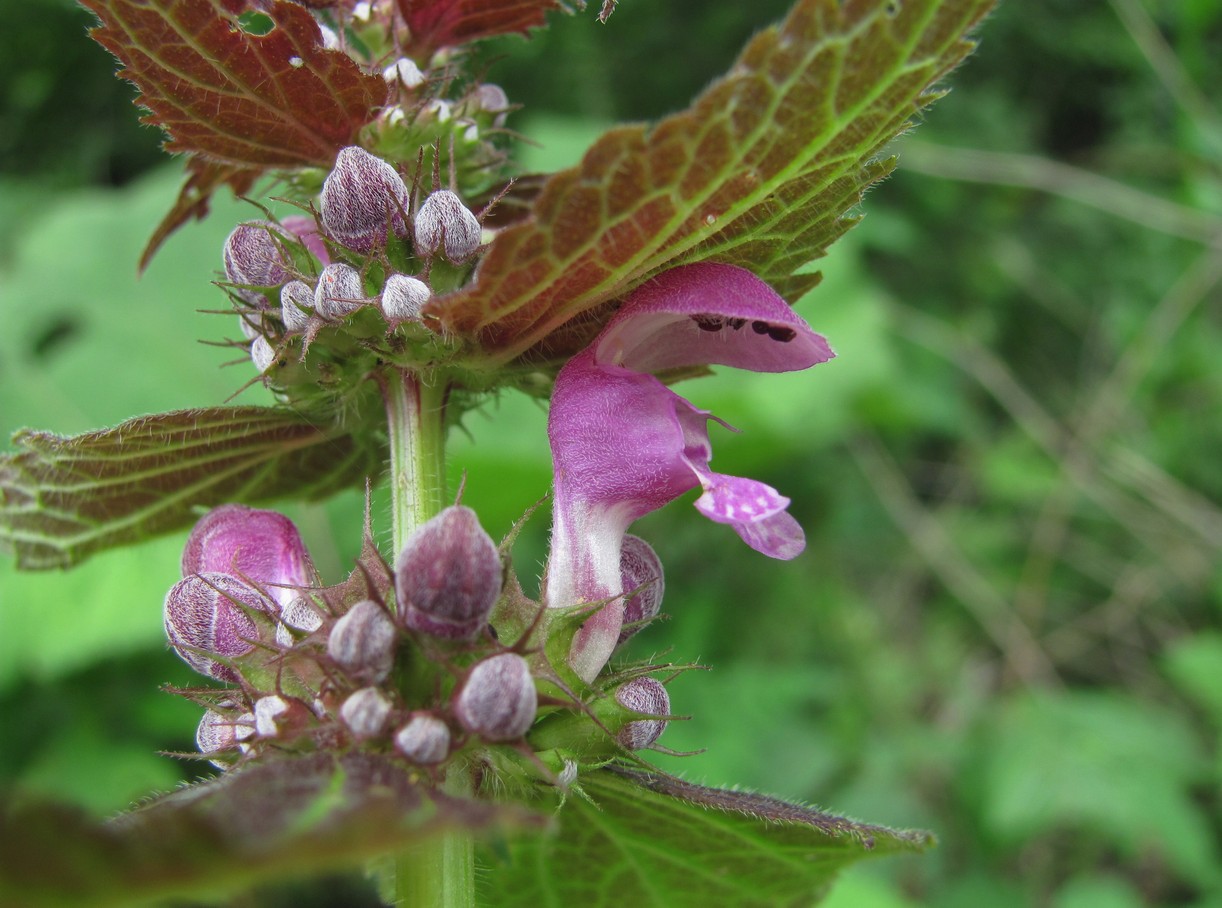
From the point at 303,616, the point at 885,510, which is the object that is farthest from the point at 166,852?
the point at 885,510

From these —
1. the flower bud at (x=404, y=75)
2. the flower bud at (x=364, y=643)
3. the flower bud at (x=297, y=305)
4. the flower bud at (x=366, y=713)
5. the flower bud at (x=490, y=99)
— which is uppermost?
the flower bud at (x=404, y=75)

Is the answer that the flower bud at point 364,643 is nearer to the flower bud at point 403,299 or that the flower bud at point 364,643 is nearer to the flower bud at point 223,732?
the flower bud at point 223,732

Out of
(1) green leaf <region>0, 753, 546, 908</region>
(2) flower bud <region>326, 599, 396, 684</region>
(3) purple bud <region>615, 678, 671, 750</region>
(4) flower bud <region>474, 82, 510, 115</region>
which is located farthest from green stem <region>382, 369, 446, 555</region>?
(1) green leaf <region>0, 753, 546, 908</region>

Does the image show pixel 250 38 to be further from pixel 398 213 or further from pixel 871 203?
pixel 871 203

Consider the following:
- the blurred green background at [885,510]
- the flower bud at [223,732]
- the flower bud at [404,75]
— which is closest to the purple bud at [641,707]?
the flower bud at [223,732]

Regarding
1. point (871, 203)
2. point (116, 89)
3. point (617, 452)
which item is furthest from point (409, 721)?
point (116, 89)

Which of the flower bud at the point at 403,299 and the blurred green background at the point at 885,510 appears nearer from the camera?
the flower bud at the point at 403,299

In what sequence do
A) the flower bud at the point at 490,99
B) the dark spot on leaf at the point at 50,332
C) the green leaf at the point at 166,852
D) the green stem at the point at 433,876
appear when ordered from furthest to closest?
the dark spot on leaf at the point at 50,332 < the flower bud at the point at 490,99 < the green stem at the point at 433,876 < the green leaf at the point at 166,852
